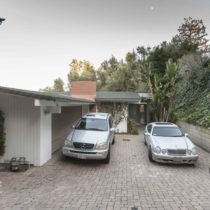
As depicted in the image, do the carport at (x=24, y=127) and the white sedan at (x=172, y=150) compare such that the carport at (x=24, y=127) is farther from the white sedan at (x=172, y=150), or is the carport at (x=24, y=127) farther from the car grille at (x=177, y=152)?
the car grille at (x=177, y=152)

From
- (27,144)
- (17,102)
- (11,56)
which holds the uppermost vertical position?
(11,56)

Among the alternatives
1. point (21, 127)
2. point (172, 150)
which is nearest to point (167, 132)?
point (172, 150)

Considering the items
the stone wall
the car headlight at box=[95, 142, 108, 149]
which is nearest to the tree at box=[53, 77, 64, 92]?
the stone wall

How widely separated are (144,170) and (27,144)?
4.49 m

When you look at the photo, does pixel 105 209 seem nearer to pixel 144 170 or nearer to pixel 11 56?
pixel 144 170

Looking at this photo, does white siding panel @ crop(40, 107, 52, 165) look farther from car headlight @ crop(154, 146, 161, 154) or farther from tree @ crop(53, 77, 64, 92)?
tree @ crop(53, 77, 64, 92)

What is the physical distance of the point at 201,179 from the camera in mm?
7258

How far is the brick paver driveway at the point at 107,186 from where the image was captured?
5254 millimetres

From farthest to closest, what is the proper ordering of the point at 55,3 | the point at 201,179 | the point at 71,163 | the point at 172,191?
1. the point at 55,3
2. the point at 71,163
3. the point at 201,179
4. the point at 172,191

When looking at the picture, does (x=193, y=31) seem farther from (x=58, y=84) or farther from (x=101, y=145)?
(x=58, y=84)

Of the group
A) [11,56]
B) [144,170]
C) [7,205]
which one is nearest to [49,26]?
[11,56]

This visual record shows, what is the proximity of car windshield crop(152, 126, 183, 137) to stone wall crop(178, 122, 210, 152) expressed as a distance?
80.7 inches

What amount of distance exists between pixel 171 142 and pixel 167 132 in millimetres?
→ 1162

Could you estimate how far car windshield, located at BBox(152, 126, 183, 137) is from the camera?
1030 centimetres
